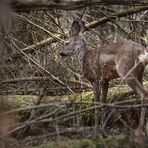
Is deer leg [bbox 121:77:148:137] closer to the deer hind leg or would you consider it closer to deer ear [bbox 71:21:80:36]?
the deer hind leg

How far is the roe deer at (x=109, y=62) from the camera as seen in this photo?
680cm

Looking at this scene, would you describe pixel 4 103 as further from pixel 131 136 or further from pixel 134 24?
pixel 134 24

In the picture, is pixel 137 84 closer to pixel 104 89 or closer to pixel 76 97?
pixel 104 89

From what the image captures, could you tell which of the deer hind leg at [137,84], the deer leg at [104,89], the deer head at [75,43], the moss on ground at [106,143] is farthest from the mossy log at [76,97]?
the moss on ground at [106,143]

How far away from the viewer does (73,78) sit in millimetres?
9258

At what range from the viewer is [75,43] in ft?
28.9

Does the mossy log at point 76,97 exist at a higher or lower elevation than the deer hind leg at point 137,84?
lower

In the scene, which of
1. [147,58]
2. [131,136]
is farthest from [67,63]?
[131,136]

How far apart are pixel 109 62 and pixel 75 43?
1.68m

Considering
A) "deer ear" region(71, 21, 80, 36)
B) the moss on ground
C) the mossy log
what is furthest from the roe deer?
the moss on ground

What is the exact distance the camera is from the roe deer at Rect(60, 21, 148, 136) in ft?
22.3

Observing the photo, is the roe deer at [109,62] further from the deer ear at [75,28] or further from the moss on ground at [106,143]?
the moss on ground at [106,143]

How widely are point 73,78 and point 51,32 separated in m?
0.99

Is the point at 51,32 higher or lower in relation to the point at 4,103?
higher
